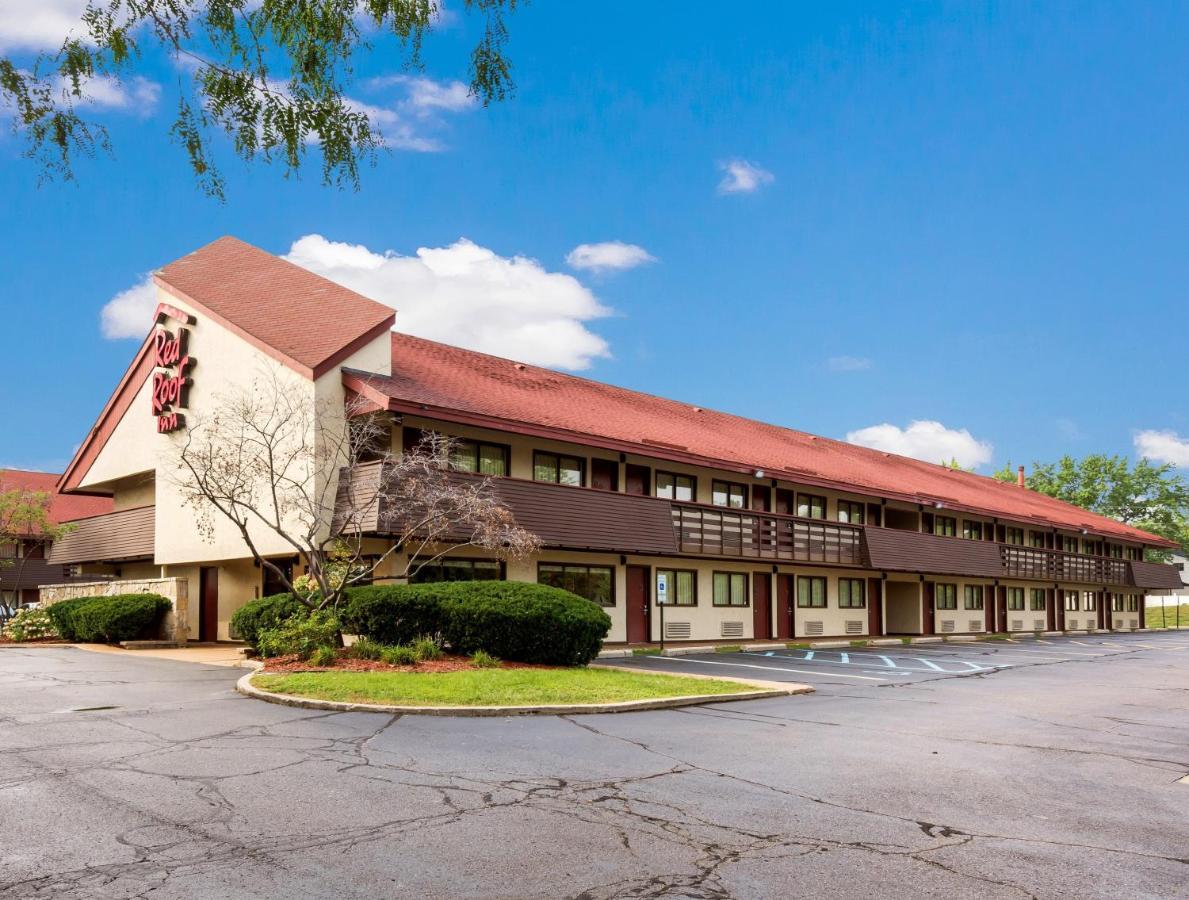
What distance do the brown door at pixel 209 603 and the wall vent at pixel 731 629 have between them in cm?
1514

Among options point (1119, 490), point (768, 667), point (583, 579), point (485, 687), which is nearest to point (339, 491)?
point (583, 579)

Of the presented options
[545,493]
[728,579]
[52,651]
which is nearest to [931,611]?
[728,579]

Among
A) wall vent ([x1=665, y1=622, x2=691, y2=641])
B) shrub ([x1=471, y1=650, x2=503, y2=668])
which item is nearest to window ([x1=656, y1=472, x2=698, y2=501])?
wall vent ([x1=665, y1=622, x2=691, y2=641])

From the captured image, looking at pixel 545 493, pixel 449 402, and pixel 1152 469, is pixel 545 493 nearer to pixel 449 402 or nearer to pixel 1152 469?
pixel 449 402

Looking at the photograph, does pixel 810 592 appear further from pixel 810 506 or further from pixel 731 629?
pixel 731 629

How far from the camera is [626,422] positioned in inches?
1223

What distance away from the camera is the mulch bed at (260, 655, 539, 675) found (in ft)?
56.9

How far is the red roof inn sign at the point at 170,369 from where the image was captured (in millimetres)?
29000

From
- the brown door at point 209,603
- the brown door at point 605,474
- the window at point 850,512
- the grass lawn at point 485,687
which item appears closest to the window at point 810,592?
the window at point 850,512

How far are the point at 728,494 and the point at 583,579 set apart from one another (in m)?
7.07

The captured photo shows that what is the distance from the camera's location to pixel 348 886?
5965mm

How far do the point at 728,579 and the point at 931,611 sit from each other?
13.2 metres

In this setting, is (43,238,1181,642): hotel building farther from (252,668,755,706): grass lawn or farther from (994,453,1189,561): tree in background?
(994,453,1189,561): tree in background

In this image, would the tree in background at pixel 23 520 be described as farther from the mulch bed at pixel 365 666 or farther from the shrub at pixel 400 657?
the shrub at pixel 400 657
